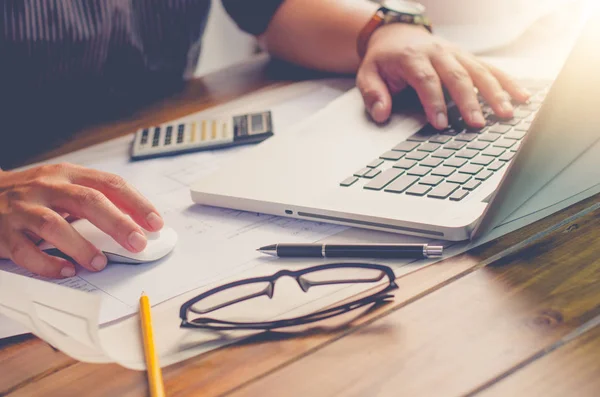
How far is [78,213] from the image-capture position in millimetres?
576

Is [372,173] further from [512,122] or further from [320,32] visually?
[320,32]

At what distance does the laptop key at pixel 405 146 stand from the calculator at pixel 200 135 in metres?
0.18

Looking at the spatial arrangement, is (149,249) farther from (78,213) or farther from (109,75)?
(109,75)

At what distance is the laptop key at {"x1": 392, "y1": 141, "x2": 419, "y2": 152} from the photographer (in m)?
0.64

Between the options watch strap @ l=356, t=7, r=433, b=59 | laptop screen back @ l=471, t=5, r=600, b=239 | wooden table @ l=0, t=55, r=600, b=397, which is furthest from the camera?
watch strap @ l=356, t=7, r=433, b=59

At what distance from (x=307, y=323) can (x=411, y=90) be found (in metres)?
0.44

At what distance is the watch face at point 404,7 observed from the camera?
919mm

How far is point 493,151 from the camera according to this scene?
612mm

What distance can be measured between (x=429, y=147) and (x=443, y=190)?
0.10 metres

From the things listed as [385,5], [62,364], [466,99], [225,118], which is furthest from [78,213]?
[385,5]

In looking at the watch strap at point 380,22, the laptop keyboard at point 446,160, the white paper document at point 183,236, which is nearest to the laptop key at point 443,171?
the laptop keyboard at point 446,160

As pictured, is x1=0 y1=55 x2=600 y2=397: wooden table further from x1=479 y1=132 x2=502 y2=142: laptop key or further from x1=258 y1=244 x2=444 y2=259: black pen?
x1=479 y1=132 x2=502 y2=142: laptop key

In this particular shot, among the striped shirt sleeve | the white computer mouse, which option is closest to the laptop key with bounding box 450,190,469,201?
the white computer mouse

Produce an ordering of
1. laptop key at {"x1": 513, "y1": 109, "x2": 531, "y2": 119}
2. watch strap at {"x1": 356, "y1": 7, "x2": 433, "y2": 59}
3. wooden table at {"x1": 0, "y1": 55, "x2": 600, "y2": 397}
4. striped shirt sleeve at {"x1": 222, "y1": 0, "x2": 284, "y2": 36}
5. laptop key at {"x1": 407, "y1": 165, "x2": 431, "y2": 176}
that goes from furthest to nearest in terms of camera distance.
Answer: striped shirt sleeve at {"x1": 222, "y1": 0, "x2": 284, "y2": 36} → watch strap at {"x1": 356, "y1": 7, "x2": 433, "y2": 59} → laptop key at {"x1": 513, "y1": 109, "x2": 531, "y2": 119} → laptop key at {"x1": 407, "y1": 165, "x2": 431, "y2": 176} → wooden table at {"x1": 0, "y1": 55, "x2": 600, "y2": 397}
